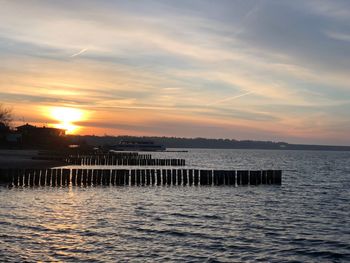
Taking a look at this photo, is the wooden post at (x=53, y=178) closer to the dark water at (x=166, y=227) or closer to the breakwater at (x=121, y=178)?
the breakwater at (x=121, y=178)

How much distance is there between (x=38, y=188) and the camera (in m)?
43.8

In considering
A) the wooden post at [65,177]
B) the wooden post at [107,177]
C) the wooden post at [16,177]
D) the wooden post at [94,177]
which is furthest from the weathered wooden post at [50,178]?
the wooden post at [107,177]

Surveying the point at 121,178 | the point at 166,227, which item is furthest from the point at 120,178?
the point at 166,227

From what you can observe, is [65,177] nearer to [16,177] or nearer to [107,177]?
[16,177]

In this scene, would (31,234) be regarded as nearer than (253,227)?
Yes

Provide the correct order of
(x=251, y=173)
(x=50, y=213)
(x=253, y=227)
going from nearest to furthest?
(x=253, y=227) → (x=50, y=213) → (x=251, y=173)

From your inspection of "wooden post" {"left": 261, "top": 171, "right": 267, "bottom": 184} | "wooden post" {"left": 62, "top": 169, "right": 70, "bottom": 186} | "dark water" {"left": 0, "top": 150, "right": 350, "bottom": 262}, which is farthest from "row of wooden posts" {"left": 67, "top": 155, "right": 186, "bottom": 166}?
"dark water" {"left": 0, "top": 150, "right": 350, "bottom": 262}

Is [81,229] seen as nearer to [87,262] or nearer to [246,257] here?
[87,262]

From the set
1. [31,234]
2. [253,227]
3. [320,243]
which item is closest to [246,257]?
[320,243]

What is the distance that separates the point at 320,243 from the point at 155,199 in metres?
18.6

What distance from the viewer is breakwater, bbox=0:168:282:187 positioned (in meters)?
46.2

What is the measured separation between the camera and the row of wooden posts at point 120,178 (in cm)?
4622

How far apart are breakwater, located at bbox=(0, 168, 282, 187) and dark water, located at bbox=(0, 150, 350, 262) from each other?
156 inches

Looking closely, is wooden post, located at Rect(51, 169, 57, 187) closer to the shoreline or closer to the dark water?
the dark water
